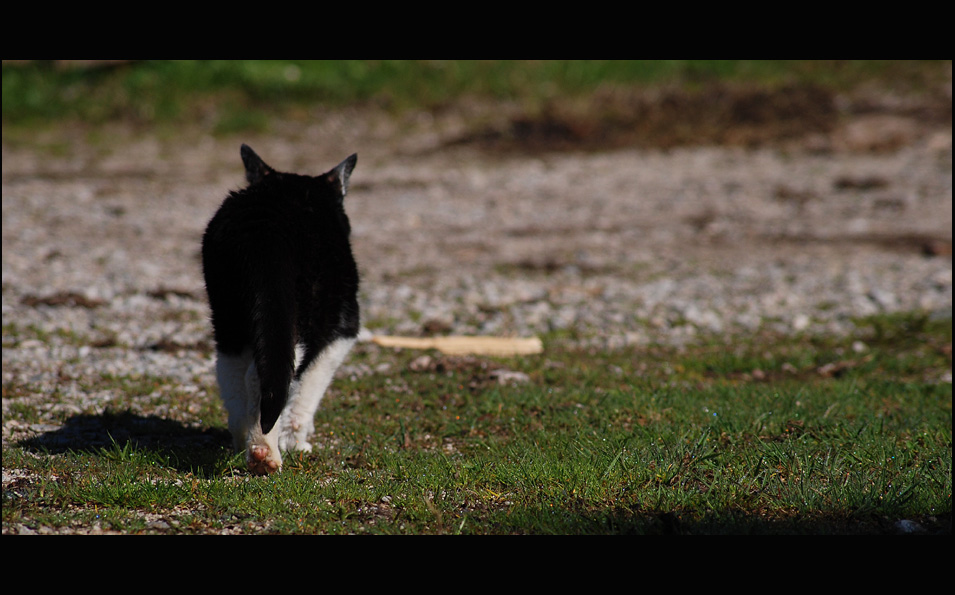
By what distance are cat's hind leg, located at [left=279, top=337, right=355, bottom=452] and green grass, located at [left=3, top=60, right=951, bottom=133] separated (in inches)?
604

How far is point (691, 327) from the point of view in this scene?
35.3ft

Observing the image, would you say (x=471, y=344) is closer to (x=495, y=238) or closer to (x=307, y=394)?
(x=307, y=394)

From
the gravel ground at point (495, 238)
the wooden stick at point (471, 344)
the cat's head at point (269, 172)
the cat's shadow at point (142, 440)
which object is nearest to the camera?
the cat's shadow at point (142, 440)

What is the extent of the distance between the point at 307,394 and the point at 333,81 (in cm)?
1665

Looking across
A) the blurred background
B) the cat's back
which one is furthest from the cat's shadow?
the blurred background

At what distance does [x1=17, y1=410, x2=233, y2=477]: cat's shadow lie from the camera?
20.1 ft

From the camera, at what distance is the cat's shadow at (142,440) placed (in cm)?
613

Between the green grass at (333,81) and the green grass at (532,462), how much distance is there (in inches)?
538

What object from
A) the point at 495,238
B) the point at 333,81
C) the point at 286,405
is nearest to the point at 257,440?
the point at 286,405

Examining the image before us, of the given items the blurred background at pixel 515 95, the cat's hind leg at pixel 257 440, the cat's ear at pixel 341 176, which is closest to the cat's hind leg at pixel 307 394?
the cat's hind leg at pixel 257 440

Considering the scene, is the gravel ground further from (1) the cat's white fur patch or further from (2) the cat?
(2) the cat

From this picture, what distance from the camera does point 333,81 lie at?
71.2ft

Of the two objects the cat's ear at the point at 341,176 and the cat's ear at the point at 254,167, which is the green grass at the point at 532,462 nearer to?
the cat's ear at the point at 341,176

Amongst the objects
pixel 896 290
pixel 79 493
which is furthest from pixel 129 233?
pixel 896 290
